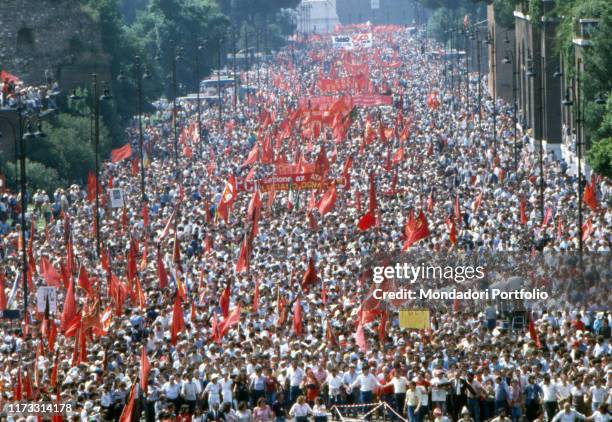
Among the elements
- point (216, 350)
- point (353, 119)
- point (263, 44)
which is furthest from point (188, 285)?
point (263, 44)

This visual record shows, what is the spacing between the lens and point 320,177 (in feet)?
191

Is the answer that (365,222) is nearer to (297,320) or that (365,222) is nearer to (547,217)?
(547,217)

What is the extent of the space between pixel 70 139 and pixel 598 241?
3785 centimetres

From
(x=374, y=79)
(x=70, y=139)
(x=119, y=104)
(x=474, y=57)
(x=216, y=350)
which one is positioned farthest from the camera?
(x=474, y=57)

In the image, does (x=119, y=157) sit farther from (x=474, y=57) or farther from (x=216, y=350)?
(x=474, y=57)

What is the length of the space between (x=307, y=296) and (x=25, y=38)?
57689 mm

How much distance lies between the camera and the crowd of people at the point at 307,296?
31656mm

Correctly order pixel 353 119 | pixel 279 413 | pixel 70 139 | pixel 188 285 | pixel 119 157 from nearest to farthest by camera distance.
A: pixel 279 413
pixel 188 285
pixel 119 157
pixel 70 139
pixel 353 119

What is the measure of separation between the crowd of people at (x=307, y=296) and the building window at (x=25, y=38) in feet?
72.1

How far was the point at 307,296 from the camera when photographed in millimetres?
41812

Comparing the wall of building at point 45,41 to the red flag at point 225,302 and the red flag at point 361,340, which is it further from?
the red flag at point 361,340

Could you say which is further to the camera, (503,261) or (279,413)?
(503,261)

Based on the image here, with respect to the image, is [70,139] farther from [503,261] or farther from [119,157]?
[503,261]

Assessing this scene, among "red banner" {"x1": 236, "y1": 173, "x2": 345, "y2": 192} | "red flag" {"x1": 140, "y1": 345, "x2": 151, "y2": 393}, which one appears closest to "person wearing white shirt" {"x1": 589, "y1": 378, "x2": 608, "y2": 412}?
"red flag" {"x1": 140, "y1": 345, "x2": 151, "y2": 393}
